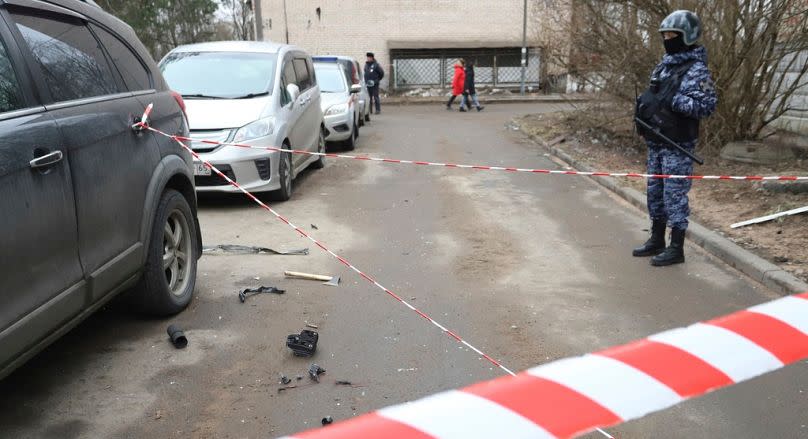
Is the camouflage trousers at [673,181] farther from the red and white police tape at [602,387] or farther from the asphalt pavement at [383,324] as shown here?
the red and white police tape at [602,387]

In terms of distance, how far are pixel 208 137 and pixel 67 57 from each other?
173 inches

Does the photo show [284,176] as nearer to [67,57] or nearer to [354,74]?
[67,57]

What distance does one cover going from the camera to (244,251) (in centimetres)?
659

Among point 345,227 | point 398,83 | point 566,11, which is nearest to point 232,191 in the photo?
point 345,227

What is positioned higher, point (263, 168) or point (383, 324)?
point (263, 168)

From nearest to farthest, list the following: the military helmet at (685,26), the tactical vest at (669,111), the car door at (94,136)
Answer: the car door at (94,136)
the military helmet at (685,26)
the tactical vest at (669,111)

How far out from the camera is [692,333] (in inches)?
82.5

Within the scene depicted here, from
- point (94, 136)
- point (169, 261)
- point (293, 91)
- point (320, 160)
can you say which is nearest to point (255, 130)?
point (293, 91)

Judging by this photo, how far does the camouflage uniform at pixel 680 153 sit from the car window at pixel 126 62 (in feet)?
13.1

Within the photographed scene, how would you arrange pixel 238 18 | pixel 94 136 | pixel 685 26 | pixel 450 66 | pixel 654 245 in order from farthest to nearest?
pixel 238 18 < pixel 450 66 < pixel 654 245 < pixel 685 26 < pixel 94 136

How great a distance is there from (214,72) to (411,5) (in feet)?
82.1

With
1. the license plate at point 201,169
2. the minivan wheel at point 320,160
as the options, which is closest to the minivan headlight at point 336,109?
the minivan wheel at point 320,160

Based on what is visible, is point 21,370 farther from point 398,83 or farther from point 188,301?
point 398,83

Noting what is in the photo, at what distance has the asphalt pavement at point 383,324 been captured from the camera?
359 centimetres
